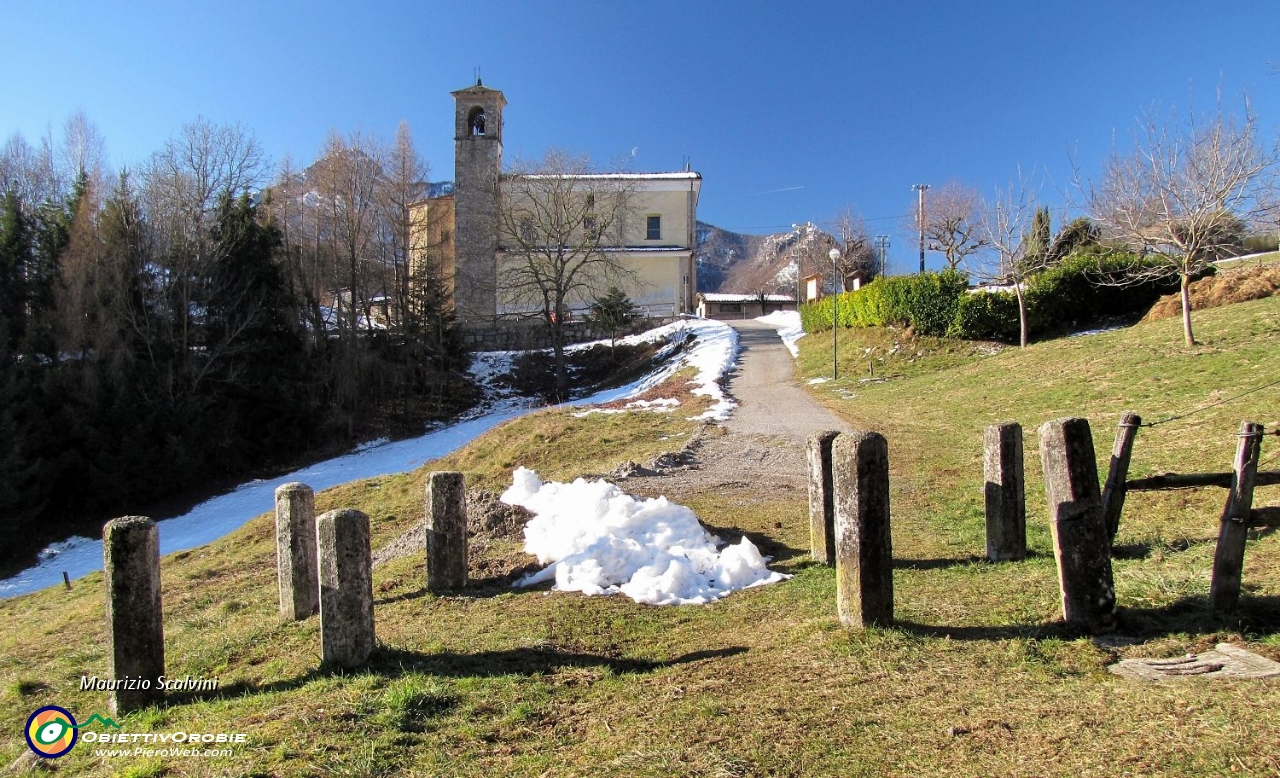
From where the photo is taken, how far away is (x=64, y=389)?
78.7ft

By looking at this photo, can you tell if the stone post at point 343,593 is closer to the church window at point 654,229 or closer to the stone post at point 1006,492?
the stone post at point 1006,492

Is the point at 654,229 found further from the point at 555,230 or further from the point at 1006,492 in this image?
the point at 1006,492

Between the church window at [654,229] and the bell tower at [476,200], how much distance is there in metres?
11.1

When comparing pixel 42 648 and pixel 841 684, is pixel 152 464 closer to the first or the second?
pixel 42 648

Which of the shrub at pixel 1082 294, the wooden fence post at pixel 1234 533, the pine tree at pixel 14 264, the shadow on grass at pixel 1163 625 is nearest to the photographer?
the shadow on grass at pixel 1163 625

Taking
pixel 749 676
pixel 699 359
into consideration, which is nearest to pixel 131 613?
pixel 749 676

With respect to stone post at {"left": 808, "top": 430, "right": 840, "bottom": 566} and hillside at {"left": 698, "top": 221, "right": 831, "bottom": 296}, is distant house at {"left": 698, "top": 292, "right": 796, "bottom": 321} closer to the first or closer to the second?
hillside at {"left": 698, "top": 221, "right": 831, "bottom": 296}

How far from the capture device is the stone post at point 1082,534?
12.6 feet

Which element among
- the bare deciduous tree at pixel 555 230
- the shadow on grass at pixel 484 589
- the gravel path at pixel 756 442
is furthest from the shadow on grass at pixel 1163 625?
the bare deciduous tree at pixel 555 230

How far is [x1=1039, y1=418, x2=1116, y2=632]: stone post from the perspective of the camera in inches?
151

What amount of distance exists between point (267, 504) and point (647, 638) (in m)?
20.9

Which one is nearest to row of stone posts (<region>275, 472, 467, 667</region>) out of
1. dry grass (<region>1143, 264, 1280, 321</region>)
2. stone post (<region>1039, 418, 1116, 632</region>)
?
stone post (<region>1039, 418, 1116, 632</region>)

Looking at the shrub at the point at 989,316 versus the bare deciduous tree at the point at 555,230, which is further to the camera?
the bare deciduous tree at the point at 555,230

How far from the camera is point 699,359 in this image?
29.4 metres
